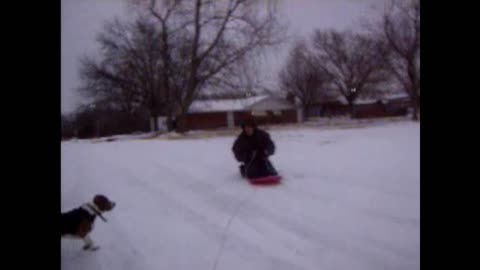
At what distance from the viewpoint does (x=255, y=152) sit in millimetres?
4254

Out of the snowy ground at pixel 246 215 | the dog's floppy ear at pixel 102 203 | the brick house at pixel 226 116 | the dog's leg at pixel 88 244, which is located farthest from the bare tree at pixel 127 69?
the brick house at pixel 226 116

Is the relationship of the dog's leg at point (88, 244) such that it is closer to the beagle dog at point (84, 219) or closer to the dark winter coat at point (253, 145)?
the beagle dog at point (84, 219)

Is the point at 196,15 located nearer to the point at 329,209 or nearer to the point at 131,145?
the point at 329,209

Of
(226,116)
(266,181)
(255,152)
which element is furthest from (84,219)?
(226,116)

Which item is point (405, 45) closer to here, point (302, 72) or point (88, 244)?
point (302, 72)

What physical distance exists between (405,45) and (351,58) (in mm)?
492

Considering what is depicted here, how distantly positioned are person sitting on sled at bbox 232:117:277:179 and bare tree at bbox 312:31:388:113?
1.24 metres

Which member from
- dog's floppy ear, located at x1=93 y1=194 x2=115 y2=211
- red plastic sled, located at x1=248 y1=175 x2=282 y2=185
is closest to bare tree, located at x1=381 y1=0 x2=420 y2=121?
red plastic sled, located at x1=248 y1=175 x2=282 y2=185

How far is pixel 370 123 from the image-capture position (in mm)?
8602

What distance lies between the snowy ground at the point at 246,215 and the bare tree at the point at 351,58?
1125 mm

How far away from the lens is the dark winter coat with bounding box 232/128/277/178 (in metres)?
4.12

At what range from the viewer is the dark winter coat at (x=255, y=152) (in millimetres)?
4125
